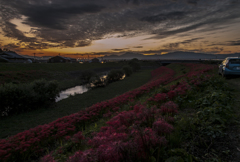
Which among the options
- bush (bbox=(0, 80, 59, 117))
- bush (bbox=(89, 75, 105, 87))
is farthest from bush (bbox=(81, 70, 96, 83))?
bush (bbox=(0, 80, 59, 117))

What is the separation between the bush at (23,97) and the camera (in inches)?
441

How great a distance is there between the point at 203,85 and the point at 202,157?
21.7ft

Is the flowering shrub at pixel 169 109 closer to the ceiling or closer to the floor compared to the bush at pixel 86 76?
closer to the ceiling

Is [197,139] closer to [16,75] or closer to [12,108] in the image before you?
[12,108]

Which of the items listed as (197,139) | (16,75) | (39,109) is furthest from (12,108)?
(16,75)

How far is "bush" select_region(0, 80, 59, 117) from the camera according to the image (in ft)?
36.7

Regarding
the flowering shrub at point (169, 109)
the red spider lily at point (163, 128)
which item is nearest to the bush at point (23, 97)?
the flowering shrub at point (169, 109)

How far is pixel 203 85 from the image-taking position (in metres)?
8.09

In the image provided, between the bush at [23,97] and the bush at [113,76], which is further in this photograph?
the bush at [113,76]

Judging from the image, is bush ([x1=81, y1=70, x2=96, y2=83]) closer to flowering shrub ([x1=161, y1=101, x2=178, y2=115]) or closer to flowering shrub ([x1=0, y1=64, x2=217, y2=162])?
flowering shrub ([x1=0, y1=64, x2=217, y2=162])

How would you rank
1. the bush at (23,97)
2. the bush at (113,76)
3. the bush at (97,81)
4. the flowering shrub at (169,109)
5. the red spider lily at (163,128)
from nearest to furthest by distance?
the red spider lily at (163,128) → the flowering shrub at (169,109) → the bush at (23,97) → the bush at (97,81) → the bush at (113,76)

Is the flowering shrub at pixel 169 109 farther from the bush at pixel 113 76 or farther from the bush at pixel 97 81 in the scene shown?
the bush at pixel 113 76

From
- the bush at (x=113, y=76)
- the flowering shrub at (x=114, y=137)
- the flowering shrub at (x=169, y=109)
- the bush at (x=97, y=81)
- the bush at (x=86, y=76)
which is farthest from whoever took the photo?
the bush at (x=113, y=76)

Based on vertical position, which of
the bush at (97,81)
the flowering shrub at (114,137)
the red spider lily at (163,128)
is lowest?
the bush at (97,81)
